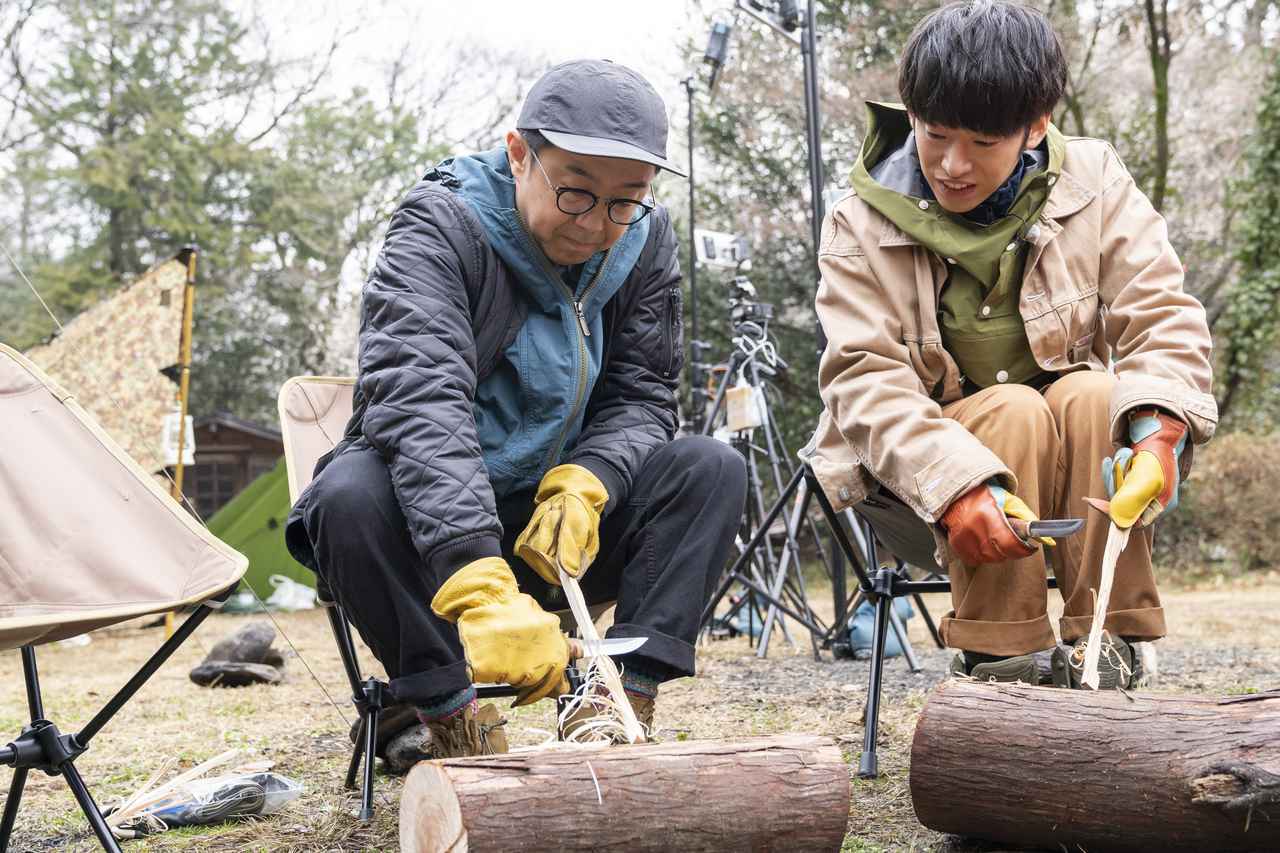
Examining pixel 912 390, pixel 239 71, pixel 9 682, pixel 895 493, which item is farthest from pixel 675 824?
pixel 239 71

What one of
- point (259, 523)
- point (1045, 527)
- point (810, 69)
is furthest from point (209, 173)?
point (1045, 527)

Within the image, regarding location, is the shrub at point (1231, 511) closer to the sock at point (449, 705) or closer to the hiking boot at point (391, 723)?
the hiking boot at point (391, 723)

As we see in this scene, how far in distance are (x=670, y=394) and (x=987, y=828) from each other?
89 cm

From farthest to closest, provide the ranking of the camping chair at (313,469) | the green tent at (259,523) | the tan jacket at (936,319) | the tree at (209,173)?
the tree at (209,173) < the green tent at (259,523) < the camping chair at (313,469) < the tan jacket at (936,319)

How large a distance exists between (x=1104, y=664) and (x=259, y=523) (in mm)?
6206

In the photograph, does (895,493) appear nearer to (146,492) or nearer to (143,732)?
(146,492)

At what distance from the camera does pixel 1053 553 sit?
5.65ft

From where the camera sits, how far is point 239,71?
11.3 metres

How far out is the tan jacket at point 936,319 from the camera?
1727 mm

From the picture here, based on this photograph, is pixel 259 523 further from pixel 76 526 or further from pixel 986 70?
pixel 986 70

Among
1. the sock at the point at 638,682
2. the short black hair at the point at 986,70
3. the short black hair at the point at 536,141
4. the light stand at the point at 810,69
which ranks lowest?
the sock at the point at 638,682

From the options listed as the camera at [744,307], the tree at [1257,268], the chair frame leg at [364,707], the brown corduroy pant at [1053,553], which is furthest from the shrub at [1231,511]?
the chair frame leg at [364,707]

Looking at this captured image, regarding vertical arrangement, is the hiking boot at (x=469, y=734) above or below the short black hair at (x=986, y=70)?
below

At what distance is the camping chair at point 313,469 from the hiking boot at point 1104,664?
0.72m
